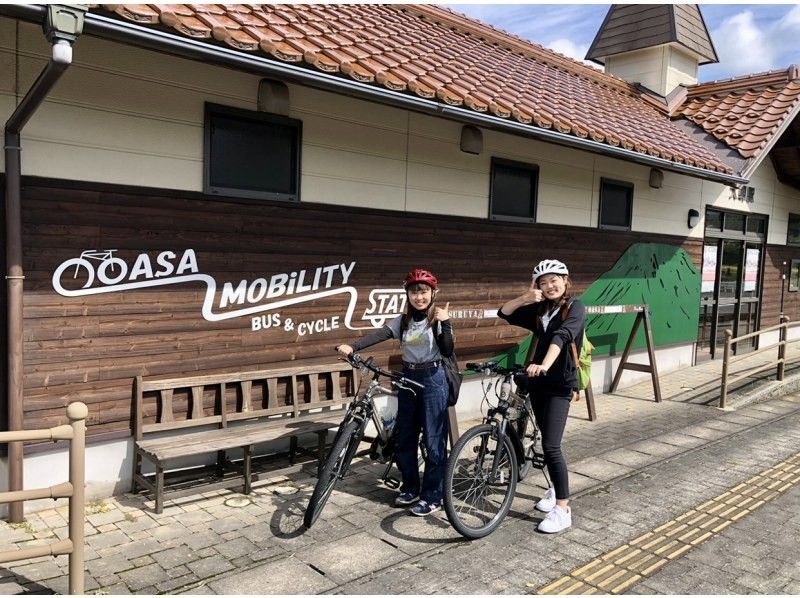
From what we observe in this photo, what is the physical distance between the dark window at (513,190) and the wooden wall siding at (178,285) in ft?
2.41

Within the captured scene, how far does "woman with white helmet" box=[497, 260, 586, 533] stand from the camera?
4.34 m

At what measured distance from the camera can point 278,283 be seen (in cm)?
557

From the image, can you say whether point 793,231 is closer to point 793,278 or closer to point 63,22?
point 793,278

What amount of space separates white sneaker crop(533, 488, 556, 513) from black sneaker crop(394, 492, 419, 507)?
3.00ft

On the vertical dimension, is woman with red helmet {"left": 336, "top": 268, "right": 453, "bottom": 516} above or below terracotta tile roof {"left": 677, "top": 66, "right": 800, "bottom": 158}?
below

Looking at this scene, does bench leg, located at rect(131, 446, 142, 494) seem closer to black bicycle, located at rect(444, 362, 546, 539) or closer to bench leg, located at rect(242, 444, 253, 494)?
bench leg, located at rect(242, 444, 253, 494)

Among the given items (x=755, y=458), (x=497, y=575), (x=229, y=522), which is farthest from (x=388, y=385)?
(x=755, y=458)

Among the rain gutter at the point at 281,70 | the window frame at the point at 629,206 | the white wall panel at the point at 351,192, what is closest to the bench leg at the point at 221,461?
the white wall panel at the point at 351,192

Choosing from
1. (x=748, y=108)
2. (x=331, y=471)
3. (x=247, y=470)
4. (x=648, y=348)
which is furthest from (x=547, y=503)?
(x=748, y=108)

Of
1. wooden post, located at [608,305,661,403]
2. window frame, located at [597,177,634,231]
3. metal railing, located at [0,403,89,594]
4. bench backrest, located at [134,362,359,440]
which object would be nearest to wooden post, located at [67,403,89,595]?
metal railing, located at [0,403,89,594]

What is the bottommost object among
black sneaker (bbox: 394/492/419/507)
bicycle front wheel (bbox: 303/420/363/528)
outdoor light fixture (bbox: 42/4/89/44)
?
black sneaker (bbox: 394/492/419/507)

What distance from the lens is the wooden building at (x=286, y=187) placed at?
172 inches

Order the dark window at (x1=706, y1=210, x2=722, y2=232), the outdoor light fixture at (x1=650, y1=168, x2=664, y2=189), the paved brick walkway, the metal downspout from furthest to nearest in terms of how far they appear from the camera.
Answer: the dark window at (x1=706, y1=210, x2=722, y2=232) → the outdoor light fixture at (x1=650, y1=168, x2=664, y2=189) → the metal downspout → the paved brick walkway

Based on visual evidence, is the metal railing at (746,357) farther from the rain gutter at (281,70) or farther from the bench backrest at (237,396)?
the bench backrest at (237,396)
